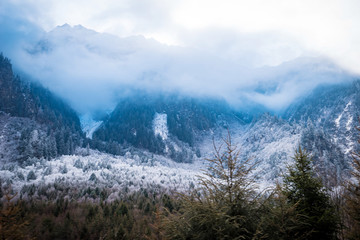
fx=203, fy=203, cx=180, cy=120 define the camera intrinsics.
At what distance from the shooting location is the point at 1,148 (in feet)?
162

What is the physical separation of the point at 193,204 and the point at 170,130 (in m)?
97.0

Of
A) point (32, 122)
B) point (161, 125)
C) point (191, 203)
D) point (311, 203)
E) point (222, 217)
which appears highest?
point (161, 125)

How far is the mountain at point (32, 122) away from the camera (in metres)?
47.2

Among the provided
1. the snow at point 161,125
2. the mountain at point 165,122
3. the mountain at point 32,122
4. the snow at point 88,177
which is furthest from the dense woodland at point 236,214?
the snow at point 161,125

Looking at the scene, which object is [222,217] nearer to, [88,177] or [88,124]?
[88,177]

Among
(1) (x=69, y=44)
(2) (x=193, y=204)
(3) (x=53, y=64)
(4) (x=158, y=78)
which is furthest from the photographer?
(1) (x=69, y=44)

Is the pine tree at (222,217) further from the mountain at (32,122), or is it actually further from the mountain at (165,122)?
the mountain at (165,122)

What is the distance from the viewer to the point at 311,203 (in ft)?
26.9

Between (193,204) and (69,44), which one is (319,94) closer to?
(193,204)

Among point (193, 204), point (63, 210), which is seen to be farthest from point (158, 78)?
point (193, 204)

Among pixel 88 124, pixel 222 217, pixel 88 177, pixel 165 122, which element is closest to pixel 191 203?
pixel 222 217

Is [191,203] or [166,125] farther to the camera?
[166,125]

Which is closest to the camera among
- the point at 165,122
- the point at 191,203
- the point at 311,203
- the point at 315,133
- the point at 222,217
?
the point at 222,217

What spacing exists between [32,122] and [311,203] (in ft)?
293
